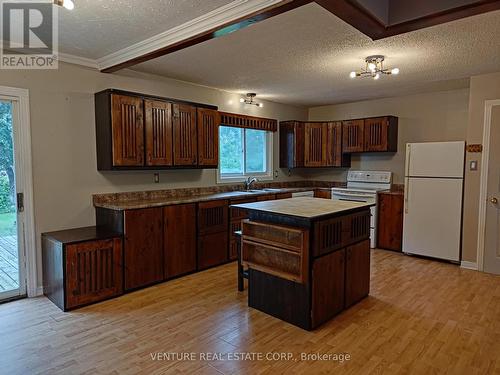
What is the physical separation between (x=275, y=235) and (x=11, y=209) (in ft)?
8.71

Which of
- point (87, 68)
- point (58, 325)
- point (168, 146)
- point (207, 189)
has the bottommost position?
point (58, 325)

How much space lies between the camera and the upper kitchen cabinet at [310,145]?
6095 millimetres

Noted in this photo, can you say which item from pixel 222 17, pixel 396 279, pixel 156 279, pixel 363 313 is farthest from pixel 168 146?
pixel 396 279

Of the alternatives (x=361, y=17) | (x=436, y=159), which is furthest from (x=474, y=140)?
(x=361, y=17)

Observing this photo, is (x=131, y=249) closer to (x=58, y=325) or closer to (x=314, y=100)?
(x=58, y=325)

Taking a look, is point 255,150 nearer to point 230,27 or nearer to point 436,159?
point 436,159

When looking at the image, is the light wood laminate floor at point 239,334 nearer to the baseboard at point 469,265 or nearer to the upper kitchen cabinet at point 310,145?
the baseboard at point 469,265

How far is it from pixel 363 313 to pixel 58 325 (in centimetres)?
268

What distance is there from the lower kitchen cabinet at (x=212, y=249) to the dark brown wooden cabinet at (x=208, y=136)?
1009mm

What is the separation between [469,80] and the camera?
14.4ft

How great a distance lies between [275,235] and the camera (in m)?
2.86

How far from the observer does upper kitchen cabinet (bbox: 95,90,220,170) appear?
140 inches

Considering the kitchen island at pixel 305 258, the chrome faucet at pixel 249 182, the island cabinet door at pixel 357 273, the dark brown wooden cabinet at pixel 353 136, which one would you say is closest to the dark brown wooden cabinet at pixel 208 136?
the chrome faucet at pixel 249 182

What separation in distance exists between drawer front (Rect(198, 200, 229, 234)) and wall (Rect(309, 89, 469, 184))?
3022 millimetres
